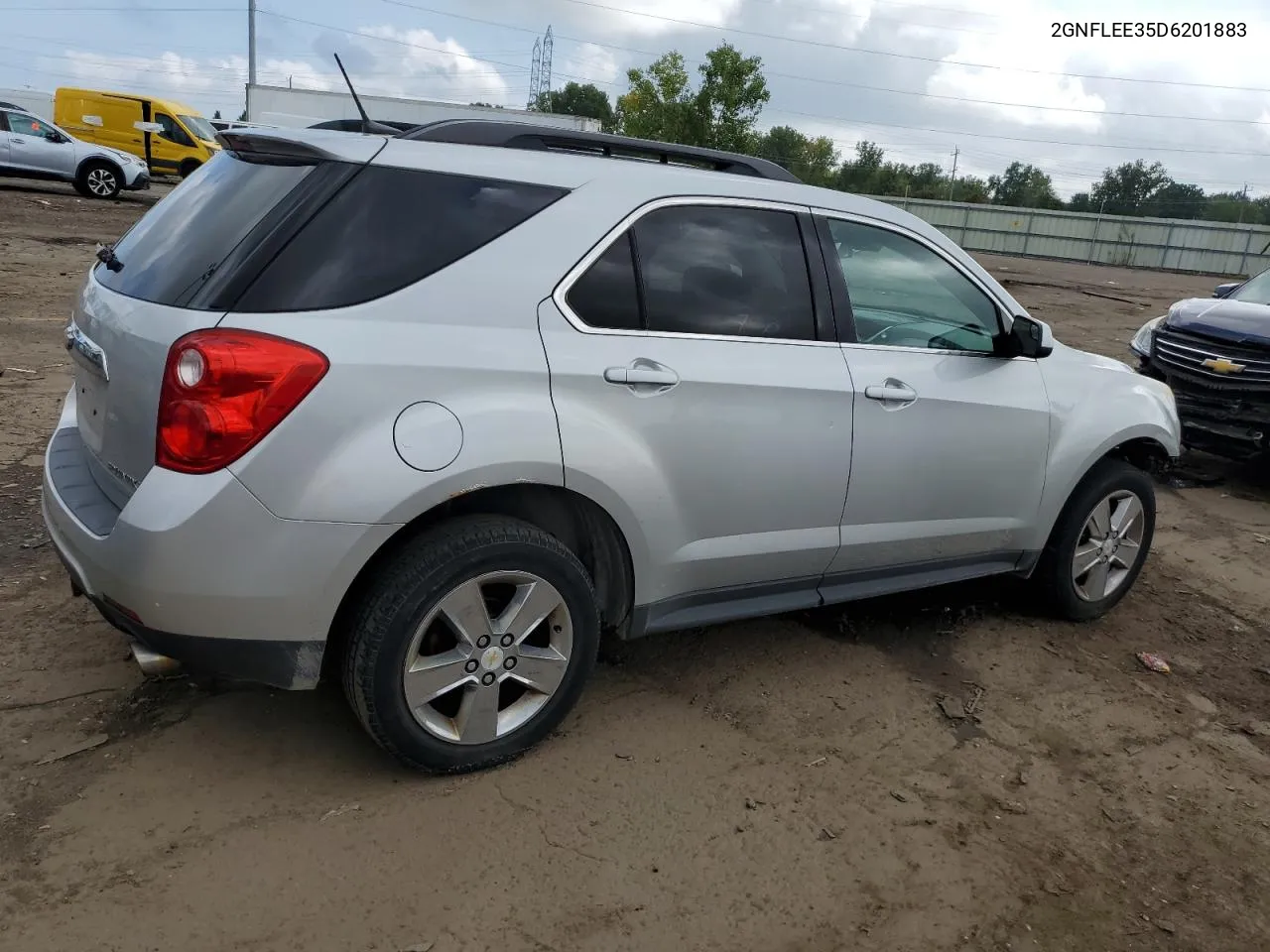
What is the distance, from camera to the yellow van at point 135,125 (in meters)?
28.3

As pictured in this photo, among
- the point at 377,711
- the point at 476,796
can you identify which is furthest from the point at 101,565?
the point at 476,796

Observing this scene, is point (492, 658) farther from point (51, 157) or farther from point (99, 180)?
point (51, 157)

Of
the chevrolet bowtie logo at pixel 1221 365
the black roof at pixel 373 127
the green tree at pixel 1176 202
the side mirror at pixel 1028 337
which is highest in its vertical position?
the green tree at pixel 1176 202

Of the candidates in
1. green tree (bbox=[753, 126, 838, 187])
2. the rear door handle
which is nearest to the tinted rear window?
the rear door handle

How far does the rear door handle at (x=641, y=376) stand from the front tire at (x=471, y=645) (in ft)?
1.61

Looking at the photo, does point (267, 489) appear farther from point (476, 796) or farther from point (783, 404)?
point (783, 404)

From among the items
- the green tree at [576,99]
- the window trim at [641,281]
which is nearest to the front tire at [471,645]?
the window trim at [641,281]

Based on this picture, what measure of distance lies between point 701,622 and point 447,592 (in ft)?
3.23

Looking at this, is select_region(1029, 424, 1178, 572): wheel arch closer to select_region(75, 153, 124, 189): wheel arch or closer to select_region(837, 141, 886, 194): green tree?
select_region(75, 153, 124, 189): wheel arch

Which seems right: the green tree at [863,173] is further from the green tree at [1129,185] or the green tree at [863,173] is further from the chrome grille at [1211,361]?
the chrome grille at [1211,361]

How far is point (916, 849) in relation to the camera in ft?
9.52

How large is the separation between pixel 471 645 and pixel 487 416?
0.64m

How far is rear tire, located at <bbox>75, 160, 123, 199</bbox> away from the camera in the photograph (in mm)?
21828

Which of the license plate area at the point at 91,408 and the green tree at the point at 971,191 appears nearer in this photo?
the license plate area at the point at 91,408
